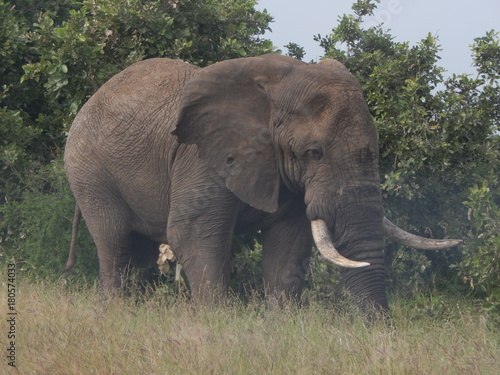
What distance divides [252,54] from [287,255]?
3.11m

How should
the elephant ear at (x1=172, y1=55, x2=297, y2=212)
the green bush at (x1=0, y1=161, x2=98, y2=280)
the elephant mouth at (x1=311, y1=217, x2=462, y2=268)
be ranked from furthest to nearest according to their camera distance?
the green bush at (x1=0, y1=161, x2=98, y2=280), the elephant ear at (x1=172, y1=55, x2=297, y2=212), the elephant mouth at (x1=311, y1=217, x2=462, y2=268)

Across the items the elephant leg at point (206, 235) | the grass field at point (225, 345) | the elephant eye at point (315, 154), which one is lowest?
the grass field at point (225, 345)

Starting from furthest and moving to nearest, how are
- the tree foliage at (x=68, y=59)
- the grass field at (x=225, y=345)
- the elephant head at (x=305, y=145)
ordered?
the tree foliage at (x=68, y=59) < the elephant head at (x=305, y=145) < the grass field at (x=225, y=345)

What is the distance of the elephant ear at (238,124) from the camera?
23.8ft

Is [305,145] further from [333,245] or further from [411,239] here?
[411,239]

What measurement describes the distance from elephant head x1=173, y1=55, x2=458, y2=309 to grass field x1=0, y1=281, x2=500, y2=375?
56 centimetres

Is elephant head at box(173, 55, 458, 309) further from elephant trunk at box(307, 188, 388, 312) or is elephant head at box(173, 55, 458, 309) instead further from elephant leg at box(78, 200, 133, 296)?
elephant leg at box(78, 200, 133, 296)

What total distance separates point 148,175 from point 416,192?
2.74m

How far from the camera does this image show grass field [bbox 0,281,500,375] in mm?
5117

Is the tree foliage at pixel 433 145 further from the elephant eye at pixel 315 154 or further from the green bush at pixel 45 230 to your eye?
the green bush at pixel 45 230

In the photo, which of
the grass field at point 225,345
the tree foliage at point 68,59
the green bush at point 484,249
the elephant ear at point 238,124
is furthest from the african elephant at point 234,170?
the tree foliage at point 68,59

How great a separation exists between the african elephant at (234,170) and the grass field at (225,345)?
611 mm

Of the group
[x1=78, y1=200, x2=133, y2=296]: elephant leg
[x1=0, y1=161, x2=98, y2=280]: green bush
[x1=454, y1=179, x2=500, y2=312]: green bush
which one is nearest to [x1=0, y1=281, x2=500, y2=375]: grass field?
[x1=454, y1=179, x2=500, y2=312]: green bush

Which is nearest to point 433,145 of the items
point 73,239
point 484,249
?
point 484,249
